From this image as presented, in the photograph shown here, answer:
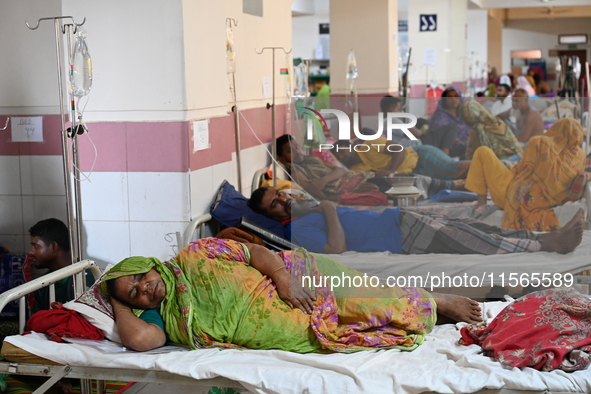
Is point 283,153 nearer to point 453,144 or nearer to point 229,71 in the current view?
point 229,71

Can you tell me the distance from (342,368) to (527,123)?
1477mm

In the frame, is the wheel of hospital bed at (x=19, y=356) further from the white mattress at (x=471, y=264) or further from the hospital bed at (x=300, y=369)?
the white mattress at (x=471, y=264)

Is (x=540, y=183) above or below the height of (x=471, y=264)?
above

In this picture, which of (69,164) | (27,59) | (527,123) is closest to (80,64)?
(69,164)

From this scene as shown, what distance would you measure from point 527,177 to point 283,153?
229cm

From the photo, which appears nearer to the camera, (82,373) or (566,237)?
(82,373)

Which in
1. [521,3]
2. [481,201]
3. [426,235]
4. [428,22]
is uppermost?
[521,3]

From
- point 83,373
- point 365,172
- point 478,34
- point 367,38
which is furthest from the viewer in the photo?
point 478,34

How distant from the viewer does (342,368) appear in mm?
2396

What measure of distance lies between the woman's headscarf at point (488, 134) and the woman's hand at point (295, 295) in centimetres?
102

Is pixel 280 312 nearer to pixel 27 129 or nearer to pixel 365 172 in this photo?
pixel 365 172

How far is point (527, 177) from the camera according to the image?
3.03 metres

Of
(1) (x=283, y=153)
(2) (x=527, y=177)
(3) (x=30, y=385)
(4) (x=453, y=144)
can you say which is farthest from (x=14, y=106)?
(2) (x=527, y=177)

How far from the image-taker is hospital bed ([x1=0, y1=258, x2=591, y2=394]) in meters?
2.27
